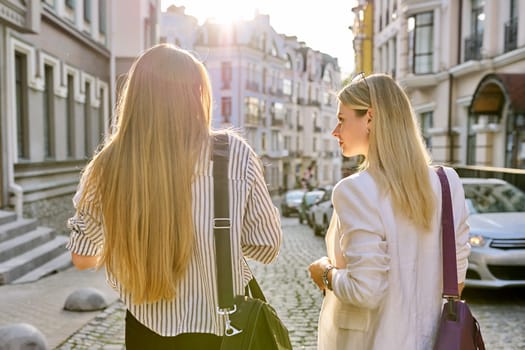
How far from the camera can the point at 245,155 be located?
1997mm

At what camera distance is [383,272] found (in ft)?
6.62

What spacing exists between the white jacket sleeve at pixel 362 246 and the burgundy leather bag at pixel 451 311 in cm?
23

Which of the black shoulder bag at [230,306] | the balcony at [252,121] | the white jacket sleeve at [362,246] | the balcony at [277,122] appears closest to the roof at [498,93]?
the white jacket sleeve at [362,246]

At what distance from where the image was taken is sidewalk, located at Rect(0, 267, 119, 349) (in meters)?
5.66

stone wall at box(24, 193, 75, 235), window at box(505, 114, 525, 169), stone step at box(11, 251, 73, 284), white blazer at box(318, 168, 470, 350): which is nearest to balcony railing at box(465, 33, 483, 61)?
window at box(505, 114, 525, 169)

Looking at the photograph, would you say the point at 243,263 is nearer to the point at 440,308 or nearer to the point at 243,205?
the point at 243,205

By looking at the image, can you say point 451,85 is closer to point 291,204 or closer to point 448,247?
point 291,204

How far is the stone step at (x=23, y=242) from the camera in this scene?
8574mm

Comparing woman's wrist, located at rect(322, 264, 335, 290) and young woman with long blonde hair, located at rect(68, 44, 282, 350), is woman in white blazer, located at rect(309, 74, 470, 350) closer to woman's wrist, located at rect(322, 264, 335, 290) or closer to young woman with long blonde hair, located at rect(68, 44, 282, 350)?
woman's wrist, located at rect(322, 264, 335, 290)

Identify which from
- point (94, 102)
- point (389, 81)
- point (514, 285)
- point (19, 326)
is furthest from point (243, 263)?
point (94, 102)

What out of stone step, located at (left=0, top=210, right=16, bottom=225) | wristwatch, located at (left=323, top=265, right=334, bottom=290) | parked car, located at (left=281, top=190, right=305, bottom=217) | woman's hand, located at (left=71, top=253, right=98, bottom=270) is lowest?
parked car, located at (left=281, top=190, right=305, bottom=217)

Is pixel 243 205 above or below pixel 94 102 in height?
below

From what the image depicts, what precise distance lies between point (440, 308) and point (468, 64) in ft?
60.8

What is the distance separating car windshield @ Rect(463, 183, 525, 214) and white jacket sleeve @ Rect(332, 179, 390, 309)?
250 inches
